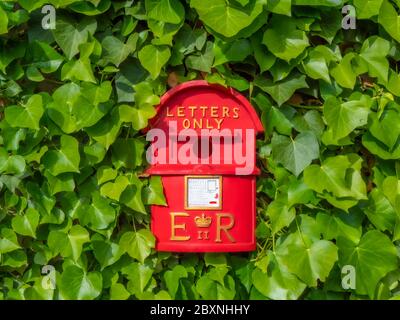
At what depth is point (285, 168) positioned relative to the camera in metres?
1.85

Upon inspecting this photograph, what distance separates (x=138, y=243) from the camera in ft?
6.02

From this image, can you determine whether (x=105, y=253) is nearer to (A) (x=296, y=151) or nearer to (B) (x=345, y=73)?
(A) (x=296, y=151)

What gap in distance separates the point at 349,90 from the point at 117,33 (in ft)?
2.57

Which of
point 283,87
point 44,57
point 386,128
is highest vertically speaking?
point 44,57

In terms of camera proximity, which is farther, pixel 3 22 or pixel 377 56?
pixel 377 56

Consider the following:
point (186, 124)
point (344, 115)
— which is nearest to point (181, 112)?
point (186, 124)

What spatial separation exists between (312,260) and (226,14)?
80 centimetres

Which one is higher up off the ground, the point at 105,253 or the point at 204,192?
the point at 204,192

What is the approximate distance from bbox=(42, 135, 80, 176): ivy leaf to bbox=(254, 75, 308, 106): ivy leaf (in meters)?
0.62

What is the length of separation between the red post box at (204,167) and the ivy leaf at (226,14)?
0.20 metres

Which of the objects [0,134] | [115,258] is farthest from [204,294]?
[0,134]

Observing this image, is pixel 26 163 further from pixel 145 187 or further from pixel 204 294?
pixel 204 294

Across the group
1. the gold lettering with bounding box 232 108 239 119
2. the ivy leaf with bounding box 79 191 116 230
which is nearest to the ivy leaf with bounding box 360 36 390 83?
the gold lettering with bounding box 232 108 239 119

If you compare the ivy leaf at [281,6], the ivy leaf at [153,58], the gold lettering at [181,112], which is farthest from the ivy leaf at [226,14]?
the gold lettering at [181,112]
